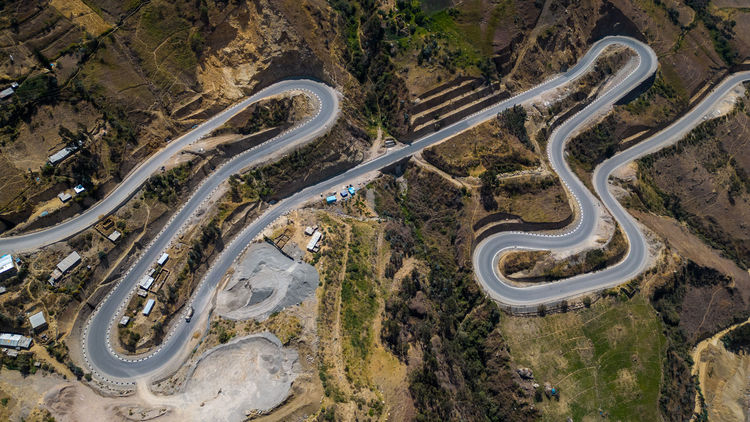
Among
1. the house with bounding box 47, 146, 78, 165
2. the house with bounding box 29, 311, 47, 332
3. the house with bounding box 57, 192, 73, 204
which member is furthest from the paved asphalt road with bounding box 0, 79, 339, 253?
the house with bounding box 29, 311, 47, 332

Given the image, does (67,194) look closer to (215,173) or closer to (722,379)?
(215,173)

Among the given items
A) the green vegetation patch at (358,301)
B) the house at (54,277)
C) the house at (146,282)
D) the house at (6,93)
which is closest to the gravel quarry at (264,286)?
the green vegetation patch at (358,301)

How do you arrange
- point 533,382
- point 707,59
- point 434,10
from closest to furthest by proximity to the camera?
point 533,382 < point 434,10 < point 707,59

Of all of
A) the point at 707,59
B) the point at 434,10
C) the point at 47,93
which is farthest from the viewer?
the point at 707,59

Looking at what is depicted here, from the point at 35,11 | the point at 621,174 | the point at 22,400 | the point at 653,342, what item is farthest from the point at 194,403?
the point at 621,174

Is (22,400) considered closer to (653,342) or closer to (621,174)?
(653,342)

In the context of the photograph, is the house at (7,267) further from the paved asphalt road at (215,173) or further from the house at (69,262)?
the house at (69,262)

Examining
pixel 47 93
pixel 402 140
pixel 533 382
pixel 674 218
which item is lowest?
Answer: pixel 533 382

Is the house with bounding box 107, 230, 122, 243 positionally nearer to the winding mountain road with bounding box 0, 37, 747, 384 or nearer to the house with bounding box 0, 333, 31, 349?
the winding mountain road with bounding box 0, 37, 747, 384
